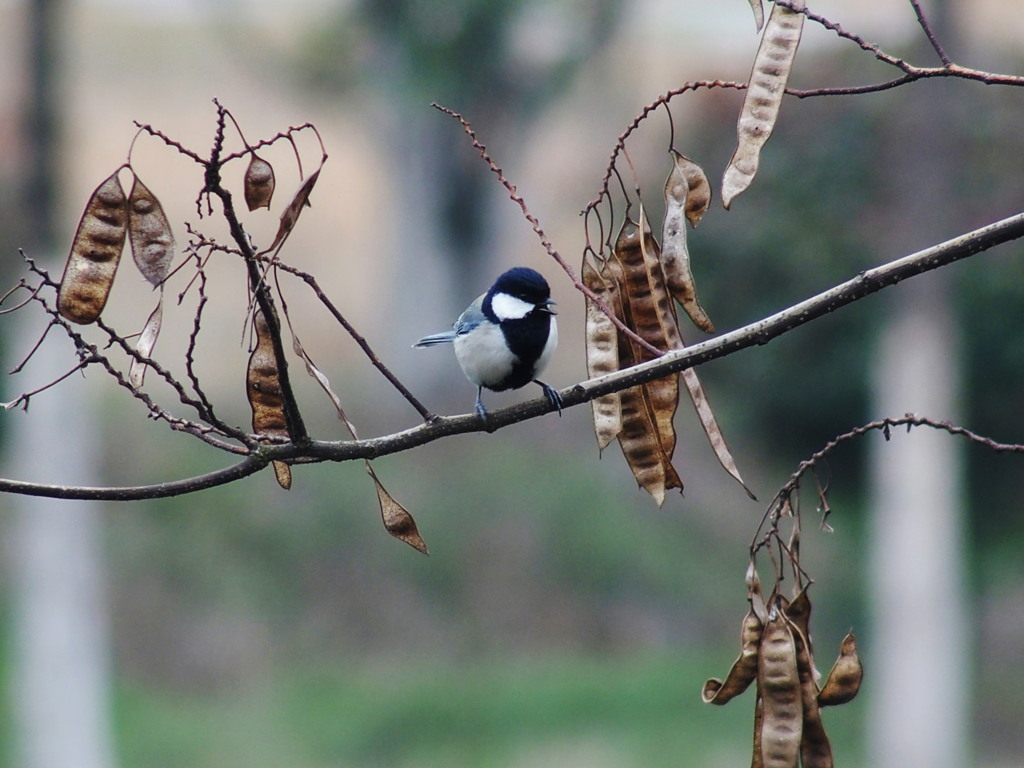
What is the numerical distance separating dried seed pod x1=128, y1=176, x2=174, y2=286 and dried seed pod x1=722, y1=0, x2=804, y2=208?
1.08 meters

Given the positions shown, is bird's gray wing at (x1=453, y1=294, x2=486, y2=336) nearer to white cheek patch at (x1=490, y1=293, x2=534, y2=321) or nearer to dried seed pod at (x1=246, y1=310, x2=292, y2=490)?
white cheek patch at (x1=490, y1=293, x2=534, y2=321)

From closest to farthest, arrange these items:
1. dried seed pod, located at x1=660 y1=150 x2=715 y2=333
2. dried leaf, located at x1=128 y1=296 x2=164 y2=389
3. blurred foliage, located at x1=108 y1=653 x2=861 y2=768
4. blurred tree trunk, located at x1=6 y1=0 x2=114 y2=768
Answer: dried leaf, located at x1=128 y1=296 x2=164 y2=389 → dried seed pod, located at x1=660 y1=150 x2=715 y2=333 → blurred tree trunk, located at x1=6 y1=0 x2=114 y2=768 → blurred foliage, located at x1=108 y1=653 x2=861 y2=768

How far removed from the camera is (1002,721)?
1103 cm

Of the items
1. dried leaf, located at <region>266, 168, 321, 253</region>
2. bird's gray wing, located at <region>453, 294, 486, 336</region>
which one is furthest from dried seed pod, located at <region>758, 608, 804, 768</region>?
bird's gray wing, located at <region>453, 294, 486, 336</region>

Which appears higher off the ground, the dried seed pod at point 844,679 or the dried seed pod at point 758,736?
the dried seed pod at point 844,679

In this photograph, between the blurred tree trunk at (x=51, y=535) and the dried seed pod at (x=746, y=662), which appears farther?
the blurred tree trunk at (x=51, y=535)

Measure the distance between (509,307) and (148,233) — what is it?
1.89 metres

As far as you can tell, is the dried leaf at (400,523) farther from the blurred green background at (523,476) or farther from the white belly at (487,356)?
the blurred green background at (523,476)

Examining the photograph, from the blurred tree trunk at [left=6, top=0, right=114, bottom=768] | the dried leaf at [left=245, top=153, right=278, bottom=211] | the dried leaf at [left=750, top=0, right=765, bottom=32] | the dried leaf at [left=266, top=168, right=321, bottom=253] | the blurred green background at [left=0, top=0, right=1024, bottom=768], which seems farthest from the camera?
the blurred green background at [left=0, top=0, right=1024, bottom=768]

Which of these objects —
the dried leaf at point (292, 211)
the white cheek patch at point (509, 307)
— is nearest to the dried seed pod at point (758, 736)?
the dried leaf at point (292, 211)

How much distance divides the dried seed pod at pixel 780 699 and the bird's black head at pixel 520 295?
1836mm

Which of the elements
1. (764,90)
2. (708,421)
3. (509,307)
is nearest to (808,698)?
(708,421)

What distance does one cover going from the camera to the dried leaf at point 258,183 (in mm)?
2139

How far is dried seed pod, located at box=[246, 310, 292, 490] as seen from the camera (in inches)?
96.4
